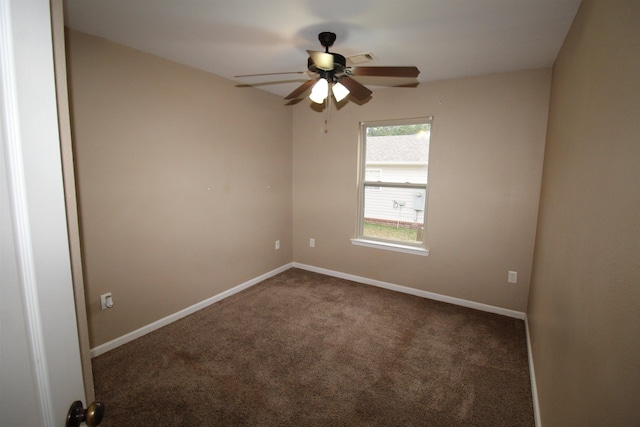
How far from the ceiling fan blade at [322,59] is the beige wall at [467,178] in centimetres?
175

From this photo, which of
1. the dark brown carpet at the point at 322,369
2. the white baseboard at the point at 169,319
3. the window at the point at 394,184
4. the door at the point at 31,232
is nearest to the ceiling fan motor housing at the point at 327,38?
the window at the point at 394,184

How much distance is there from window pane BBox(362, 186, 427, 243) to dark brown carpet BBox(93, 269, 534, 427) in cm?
86

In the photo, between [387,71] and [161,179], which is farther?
[161,179]

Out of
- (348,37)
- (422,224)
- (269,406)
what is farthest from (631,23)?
(422,224)

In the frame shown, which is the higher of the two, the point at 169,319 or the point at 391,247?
the point at 391,247

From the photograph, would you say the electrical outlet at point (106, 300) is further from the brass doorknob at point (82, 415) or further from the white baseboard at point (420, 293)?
the white baseboard at point (420, 293)

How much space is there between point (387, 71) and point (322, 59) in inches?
16.0

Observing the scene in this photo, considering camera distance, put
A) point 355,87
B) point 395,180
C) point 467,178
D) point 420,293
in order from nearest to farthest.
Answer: point 355,87 → point 467,178 → point 420,293 → point 395,180

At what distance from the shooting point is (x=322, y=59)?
5.88 feet

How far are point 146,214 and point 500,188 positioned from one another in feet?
10.7

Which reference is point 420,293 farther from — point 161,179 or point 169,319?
point 161,179

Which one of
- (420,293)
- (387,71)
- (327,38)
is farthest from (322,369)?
(327,38)

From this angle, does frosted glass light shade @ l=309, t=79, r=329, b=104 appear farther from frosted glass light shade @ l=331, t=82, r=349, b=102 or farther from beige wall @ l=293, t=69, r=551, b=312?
beige wall @ l=293, t=69, r=551, b=312

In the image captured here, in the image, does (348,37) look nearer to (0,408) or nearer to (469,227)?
(469,227)
